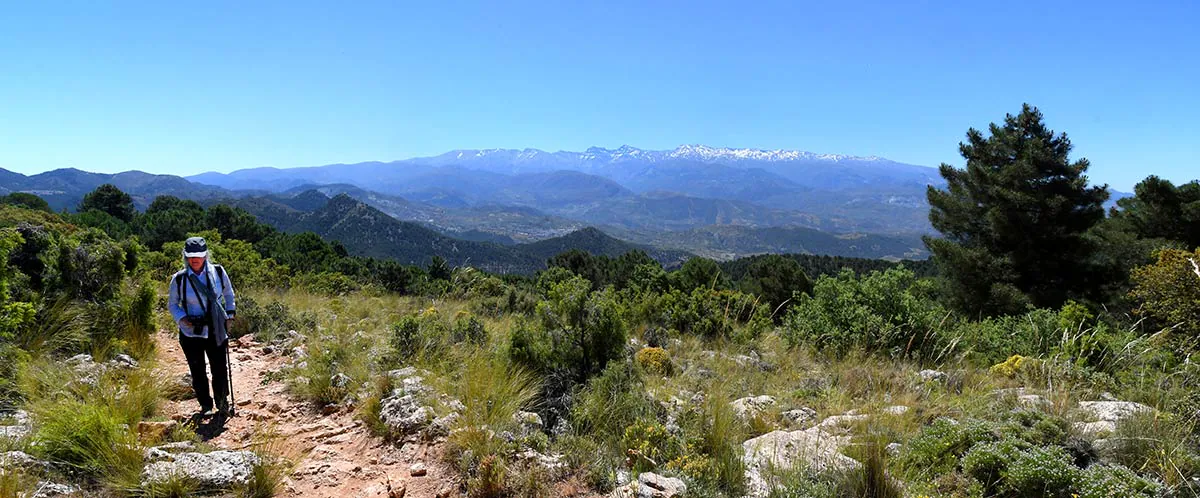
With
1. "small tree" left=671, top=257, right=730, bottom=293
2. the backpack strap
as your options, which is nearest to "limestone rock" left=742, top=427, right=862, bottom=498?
the backpack strap

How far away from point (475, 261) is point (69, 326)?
12081cm

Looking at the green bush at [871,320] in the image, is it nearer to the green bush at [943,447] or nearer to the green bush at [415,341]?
the green bush at [943,447]

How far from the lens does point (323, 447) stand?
405 cm

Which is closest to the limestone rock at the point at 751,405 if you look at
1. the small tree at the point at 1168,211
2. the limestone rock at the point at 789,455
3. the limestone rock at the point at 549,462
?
the limestone rock at the point at 789,455

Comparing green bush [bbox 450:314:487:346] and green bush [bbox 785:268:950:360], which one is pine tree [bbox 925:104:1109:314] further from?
green bush [bbox 450:314:487:346]

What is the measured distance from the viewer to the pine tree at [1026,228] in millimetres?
18094

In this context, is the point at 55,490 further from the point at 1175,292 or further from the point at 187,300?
the point at 1175,292

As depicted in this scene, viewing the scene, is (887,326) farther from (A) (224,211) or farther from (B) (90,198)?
(B) (90,198)

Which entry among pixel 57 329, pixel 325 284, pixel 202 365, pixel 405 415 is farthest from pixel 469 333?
pixel 325 284

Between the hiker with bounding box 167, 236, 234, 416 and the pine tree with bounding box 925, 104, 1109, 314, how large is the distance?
2156 cm

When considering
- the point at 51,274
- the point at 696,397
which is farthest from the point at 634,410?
the point at 51,274

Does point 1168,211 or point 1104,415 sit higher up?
point 1168,211

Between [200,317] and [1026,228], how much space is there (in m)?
24.2

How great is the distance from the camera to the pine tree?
59.4 ft
